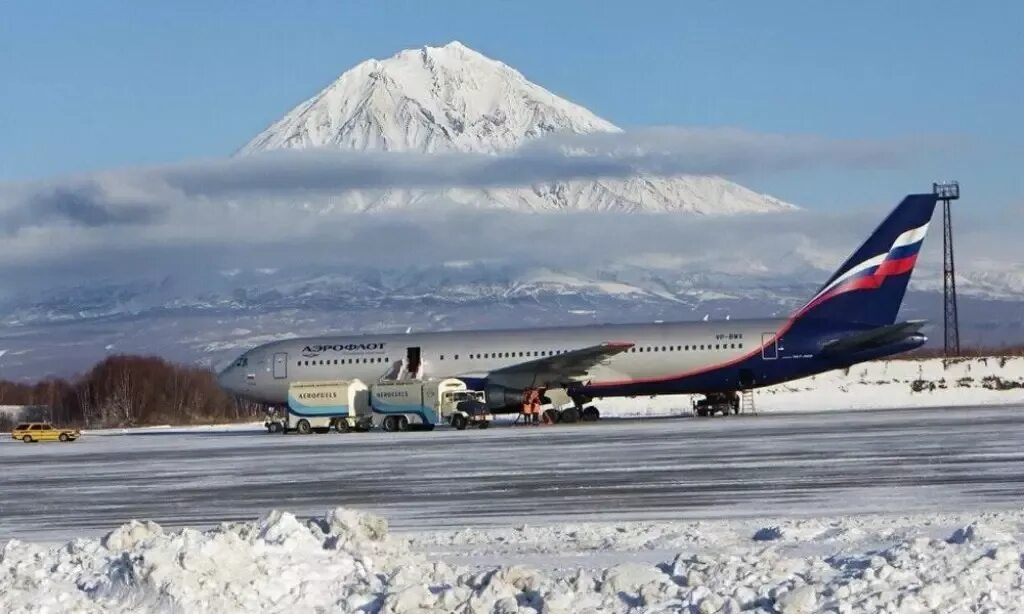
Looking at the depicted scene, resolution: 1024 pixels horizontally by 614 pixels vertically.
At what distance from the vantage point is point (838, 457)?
1024 inches

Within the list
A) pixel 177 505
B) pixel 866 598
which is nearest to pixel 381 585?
pixel 866 598

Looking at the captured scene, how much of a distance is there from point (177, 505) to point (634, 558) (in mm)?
10255

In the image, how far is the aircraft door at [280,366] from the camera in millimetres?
50531

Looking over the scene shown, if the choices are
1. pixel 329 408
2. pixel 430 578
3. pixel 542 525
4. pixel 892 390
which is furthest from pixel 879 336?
pixel 430 578

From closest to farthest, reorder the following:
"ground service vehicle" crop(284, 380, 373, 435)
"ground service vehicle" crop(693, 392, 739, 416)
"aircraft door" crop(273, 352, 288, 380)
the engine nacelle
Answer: the engine nacelle < "ground service vehicle" crop(284, 380, 373, 435) < "ground service vehicle" crop(693, 392, 739, 416) < "aircraft door" crop(273, 352, 288, 380)

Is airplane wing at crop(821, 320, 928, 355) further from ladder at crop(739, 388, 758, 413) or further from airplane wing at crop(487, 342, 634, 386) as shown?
airplane wing at crop(487, 342, 634, 386)

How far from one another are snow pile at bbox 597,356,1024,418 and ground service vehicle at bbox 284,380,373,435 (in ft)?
38.8

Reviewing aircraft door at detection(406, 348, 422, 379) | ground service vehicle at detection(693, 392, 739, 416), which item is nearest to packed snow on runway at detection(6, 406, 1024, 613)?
ground service vehicle at detection(693, 392, 739, 416)

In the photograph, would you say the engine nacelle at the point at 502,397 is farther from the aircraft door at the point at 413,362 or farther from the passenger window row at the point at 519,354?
→ the aircraft door at the point at 413,362

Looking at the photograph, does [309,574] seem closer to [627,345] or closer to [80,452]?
[80,452]

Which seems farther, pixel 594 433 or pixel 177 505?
pixel 594 433

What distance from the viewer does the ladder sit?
5028 cm

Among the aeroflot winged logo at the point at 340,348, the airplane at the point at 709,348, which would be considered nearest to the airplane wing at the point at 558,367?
the airplane at the point at 709,348

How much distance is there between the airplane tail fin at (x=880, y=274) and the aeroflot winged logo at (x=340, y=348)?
14623 mm
